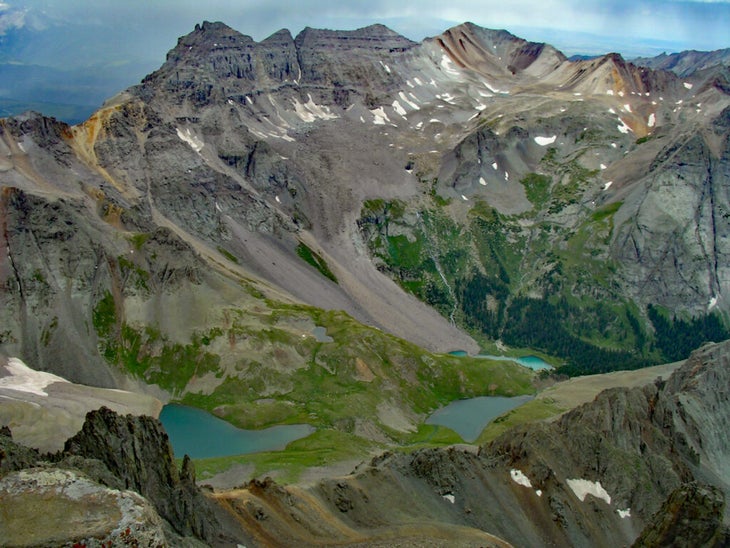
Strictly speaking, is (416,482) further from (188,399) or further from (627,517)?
(188,399)

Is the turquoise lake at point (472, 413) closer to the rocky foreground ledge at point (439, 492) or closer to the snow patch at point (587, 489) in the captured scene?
the rocky foreground ledge at point (439, 492)

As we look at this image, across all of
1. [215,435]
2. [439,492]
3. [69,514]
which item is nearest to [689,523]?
[439,492]

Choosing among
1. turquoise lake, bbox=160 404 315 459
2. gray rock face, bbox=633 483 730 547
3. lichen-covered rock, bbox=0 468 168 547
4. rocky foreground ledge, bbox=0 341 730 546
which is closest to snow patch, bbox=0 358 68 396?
turquoise lake, bbox=160 404 315 459

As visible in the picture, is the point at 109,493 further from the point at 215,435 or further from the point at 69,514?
the point at 215,435

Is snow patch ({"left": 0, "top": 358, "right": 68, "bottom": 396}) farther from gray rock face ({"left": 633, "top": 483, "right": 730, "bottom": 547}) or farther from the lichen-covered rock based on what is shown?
gray rock face ({"left": 633, "top": 483, "right": 730, "bottom": 547})

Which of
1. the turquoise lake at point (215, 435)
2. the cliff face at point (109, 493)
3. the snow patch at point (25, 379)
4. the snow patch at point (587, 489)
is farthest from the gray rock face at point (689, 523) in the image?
the snow patch at point (25, 379)

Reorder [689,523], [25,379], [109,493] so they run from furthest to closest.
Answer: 1. [25,379]
2. [689,523]
3. [109,493]
